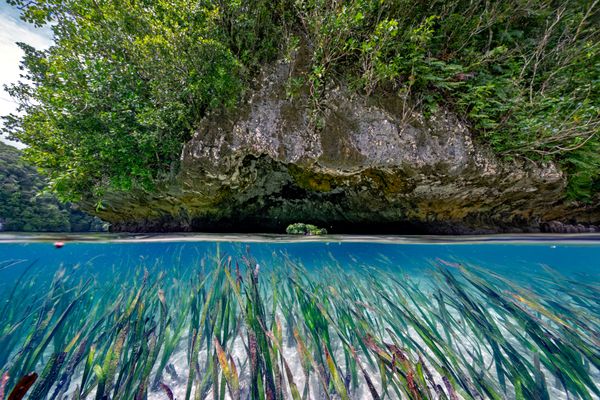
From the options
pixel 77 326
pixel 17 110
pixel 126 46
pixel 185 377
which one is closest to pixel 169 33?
pixel 126 46

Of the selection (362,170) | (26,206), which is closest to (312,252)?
(362,170)

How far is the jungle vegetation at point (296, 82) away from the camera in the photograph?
18.2 feet

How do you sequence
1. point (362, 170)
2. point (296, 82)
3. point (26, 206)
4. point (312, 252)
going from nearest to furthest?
point (296, 82) < point (362, 170) < point (312, 252) < point (26, 206)

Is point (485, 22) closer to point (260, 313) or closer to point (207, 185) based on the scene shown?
point (260, 313)

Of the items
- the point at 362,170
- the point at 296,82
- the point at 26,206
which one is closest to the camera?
the point at 296,82

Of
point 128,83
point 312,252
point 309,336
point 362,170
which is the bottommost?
point 309,336

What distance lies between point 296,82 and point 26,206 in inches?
1038

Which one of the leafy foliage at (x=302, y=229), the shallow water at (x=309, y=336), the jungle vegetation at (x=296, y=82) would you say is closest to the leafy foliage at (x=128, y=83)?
the jungle vegetation at (x=296, y=82)

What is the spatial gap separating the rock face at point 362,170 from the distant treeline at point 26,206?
16837 millimetres

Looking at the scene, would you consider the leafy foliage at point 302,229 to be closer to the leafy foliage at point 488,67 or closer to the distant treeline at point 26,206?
the leafy foliage at point 488,67

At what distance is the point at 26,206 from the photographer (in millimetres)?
17797

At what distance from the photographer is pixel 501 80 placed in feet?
19.5

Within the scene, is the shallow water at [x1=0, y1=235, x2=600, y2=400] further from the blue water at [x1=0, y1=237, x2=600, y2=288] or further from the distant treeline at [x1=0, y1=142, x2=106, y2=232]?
the distant treeline at [x1=0, y1=142, x2=106, y2=232]

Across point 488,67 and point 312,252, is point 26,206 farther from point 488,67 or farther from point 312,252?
point 488,67
